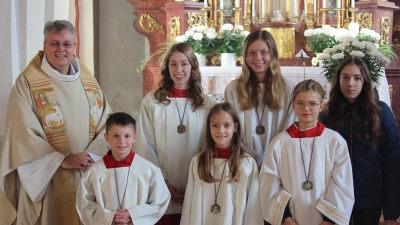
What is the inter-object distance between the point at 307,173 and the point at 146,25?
5.60 metres

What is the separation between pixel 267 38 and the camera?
3.88 meters

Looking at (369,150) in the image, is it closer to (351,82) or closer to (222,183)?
(351,82)

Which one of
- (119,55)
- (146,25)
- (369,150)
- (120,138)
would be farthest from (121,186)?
(119,55)

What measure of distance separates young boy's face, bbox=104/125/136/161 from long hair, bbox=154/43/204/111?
52cm

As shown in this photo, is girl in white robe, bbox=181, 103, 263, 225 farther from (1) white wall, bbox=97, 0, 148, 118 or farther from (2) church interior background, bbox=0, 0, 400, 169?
(1) white wall, bbox=97, 0, 148, 118

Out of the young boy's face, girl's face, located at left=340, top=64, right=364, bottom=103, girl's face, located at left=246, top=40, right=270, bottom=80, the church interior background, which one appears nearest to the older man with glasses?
the young boy's face

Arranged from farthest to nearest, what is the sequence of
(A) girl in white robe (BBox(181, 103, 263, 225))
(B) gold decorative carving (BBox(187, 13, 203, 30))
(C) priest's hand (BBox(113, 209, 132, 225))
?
1. (B) gold decorative carving (BBox(187, 13, 203, 30))
2. (A) girl in white robe (BBox(181, 103, 263, 225))
3. (C) priest's hand (BBox(113, 209, 132, 225))

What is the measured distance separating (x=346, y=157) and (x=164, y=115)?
122 cm

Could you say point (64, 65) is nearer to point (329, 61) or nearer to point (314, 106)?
point (314, 106)

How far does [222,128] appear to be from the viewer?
367cm

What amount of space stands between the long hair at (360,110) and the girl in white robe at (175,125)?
822 mm

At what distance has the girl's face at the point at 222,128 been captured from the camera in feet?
12.1

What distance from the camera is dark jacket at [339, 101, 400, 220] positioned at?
3.73 m

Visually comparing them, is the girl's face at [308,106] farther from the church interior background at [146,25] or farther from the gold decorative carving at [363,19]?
the gold decorative carving at [363,19]
